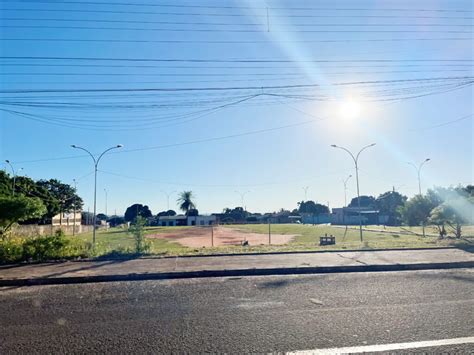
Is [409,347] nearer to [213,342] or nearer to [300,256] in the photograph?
[213,342]

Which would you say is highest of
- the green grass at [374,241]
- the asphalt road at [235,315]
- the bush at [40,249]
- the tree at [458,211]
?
the tree at [458,211]

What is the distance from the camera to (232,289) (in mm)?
7766

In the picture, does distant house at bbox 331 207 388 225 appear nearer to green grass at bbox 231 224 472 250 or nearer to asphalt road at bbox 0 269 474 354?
green grass at bbox 231 224 472 250

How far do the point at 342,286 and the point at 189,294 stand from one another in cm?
348

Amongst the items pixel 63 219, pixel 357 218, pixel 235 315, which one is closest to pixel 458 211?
pixel 235 315

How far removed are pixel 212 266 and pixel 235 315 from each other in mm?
5166

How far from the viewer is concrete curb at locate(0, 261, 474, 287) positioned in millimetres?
9031

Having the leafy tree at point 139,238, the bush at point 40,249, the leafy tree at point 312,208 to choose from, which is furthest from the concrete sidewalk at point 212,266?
the leafy tree at point 312,208

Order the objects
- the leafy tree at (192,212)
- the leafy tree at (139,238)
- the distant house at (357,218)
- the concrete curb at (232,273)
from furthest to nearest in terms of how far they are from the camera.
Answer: the leafy tree at (192,212)
the distant house at (357,218)
the leafy tree at (139,238)
the concrete curb at (232,273)

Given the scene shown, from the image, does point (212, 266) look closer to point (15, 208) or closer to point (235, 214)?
point (15, 208)

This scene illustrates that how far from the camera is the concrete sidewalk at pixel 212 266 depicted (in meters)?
9.43

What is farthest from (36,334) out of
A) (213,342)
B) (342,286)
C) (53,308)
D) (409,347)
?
(342,286)

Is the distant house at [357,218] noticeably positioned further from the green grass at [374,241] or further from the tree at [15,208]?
the tree at [15,208]

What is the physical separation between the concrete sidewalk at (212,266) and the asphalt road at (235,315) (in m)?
0.87
